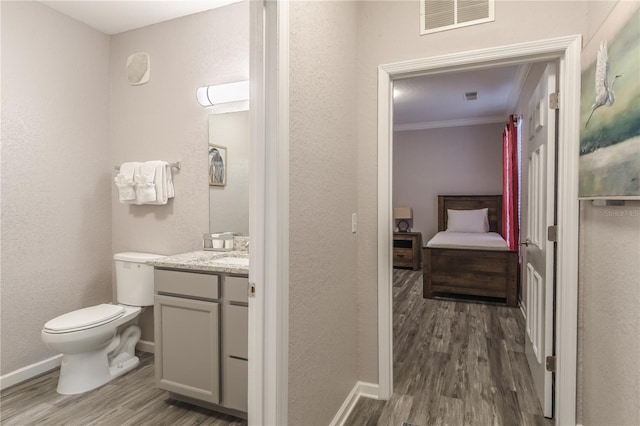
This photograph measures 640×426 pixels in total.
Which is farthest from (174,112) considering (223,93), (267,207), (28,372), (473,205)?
(473,205)

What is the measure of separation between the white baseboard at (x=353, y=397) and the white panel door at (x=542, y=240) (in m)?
0.96

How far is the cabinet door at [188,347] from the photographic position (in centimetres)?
194

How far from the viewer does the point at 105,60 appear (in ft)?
9.66

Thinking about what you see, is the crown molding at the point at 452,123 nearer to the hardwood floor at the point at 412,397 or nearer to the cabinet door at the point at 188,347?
the hardwood floor at the point at 412,397

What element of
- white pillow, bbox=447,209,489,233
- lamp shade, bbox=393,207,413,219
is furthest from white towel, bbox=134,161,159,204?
white pillow, bbox=447,209,489,233

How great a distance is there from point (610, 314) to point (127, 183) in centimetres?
298

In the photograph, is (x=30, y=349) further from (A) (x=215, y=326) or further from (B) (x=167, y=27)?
(B) (x=167, y=27)

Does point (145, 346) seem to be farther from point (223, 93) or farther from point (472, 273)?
point (472, 273)

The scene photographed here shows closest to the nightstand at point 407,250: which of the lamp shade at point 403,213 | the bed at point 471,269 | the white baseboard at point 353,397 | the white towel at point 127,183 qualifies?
the lamp shade at point 403,213

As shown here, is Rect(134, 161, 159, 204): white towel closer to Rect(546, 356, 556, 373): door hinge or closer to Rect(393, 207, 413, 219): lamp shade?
Rect(546, 356, 556, 373): door hinge

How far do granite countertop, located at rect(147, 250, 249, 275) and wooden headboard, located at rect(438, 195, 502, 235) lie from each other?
4.84m

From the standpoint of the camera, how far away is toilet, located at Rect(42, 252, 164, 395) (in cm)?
220

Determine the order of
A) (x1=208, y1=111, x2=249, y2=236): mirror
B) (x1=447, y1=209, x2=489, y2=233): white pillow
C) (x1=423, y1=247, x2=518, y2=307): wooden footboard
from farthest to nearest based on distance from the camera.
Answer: (x1=447, y1=209, x2=489, y2=233): white pillow, (x1=423, y1=247, x2=518, y2=307): wooden footboard, (x1=208, y1=111, x2=249, y2=236): mirror

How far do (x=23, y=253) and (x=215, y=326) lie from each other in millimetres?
1598
